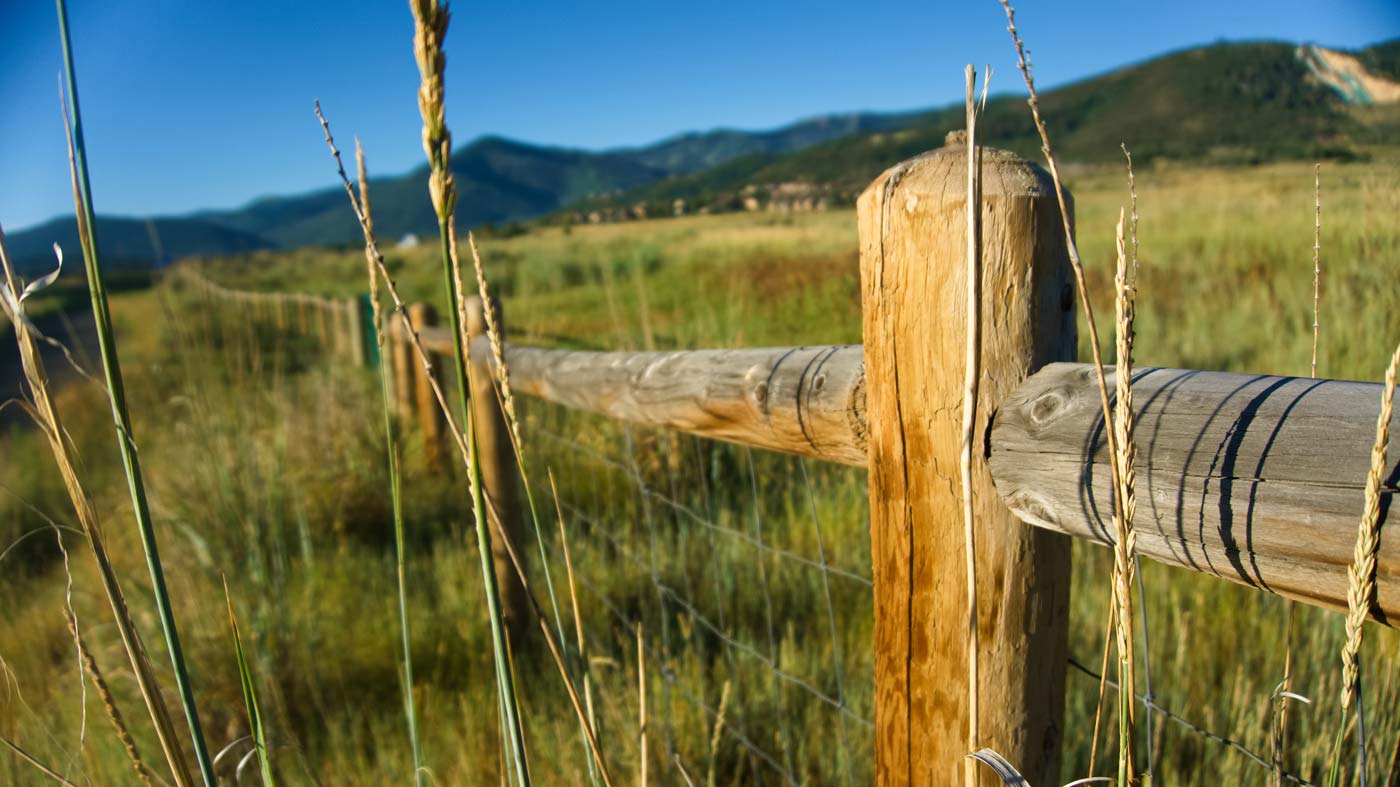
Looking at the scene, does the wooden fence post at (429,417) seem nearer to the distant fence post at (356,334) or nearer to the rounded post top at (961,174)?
the distant fence post at (356,334)

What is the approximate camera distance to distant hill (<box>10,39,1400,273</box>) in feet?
7.25

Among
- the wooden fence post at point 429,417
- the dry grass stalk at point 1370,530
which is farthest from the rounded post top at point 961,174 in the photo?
the wooden fence post at point 429,417

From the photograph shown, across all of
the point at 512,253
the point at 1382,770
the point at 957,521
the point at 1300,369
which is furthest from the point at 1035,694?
the point at 512,253

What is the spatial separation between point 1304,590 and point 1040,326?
1.15ft

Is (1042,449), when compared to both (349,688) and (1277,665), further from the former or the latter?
(349,688)

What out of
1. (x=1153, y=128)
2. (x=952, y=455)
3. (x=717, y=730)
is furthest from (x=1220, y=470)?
(x=1153, y=128)

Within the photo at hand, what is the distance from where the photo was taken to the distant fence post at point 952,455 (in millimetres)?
891

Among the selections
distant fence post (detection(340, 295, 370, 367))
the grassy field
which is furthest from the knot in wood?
distant fence post (detection(340, 295, 370, 367))

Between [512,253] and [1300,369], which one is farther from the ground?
[512,253]

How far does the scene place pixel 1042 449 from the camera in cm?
83

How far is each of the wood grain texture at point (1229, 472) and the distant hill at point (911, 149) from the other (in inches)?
10.4

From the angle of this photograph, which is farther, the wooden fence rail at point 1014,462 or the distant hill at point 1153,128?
the distant hill at point 1153,128

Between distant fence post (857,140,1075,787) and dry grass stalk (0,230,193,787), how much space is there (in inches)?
31.9

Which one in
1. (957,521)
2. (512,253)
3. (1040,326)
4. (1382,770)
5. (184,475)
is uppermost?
(512,253)
